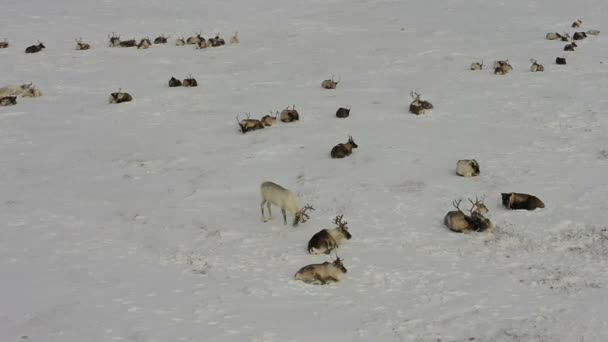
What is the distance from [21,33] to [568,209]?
30.3 meters

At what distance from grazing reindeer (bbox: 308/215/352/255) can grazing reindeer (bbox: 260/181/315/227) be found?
37.5 inches

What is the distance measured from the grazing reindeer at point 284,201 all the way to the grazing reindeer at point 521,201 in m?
3.86

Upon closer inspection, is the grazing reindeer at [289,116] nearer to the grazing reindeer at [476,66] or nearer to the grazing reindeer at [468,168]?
the grazing reindeer at [468,168]

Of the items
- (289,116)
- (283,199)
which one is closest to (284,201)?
(283,199)

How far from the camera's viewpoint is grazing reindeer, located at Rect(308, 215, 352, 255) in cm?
1007

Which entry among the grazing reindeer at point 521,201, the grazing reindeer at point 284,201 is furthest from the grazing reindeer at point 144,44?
the grazing reindeer at point 521,201

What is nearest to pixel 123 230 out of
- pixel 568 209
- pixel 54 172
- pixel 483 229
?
pixel 54 172

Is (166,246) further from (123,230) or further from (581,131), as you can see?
(581,131)

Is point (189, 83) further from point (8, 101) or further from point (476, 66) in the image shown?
point (476, 66)

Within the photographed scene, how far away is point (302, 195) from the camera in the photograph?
41.6 ft

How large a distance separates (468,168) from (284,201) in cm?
456

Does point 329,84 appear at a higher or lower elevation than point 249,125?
higher

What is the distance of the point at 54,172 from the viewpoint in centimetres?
1450

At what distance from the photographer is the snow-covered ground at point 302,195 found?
8289 mm
